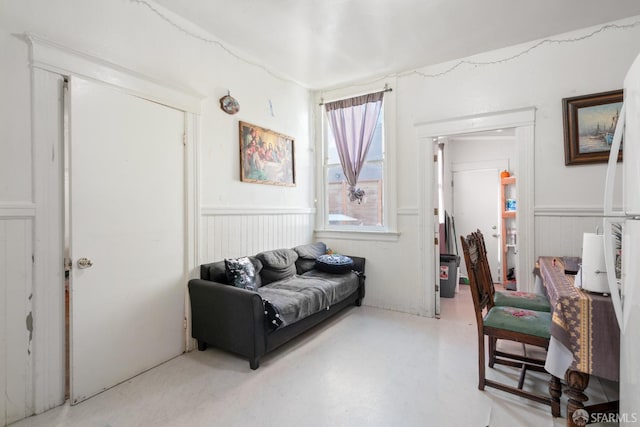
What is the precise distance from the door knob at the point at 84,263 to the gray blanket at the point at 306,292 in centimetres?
126

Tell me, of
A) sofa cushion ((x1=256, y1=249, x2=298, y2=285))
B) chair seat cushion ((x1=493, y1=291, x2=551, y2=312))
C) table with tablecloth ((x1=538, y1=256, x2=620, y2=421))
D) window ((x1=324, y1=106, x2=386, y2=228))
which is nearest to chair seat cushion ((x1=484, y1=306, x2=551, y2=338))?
chair seat cushion ((x1=493, y1=291, x2=551, y2=312))

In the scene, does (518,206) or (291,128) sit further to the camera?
(291,128)

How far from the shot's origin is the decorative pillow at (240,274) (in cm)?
274

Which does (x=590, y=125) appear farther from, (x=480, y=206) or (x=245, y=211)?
(x=245, y=211)

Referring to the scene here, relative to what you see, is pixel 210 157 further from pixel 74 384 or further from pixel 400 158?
pixel 400 158

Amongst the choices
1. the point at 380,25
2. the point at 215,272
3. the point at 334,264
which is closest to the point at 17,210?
the point at 215,272

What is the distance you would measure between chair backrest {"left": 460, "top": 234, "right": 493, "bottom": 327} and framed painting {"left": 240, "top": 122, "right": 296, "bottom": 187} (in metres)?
2.22

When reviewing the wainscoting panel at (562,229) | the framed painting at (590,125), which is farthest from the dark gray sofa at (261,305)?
the framed painting at (590,125)

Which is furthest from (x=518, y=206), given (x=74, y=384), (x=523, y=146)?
(x=74, y=384)

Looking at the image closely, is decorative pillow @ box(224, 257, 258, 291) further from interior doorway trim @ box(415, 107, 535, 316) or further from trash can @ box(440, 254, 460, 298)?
trash can @ box(440, 254, 460, 298)

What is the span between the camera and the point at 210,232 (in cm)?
293

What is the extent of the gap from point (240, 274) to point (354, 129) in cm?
240

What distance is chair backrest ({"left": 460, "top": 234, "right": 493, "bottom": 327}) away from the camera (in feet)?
6.70

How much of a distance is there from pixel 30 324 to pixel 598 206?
4.49 meters
